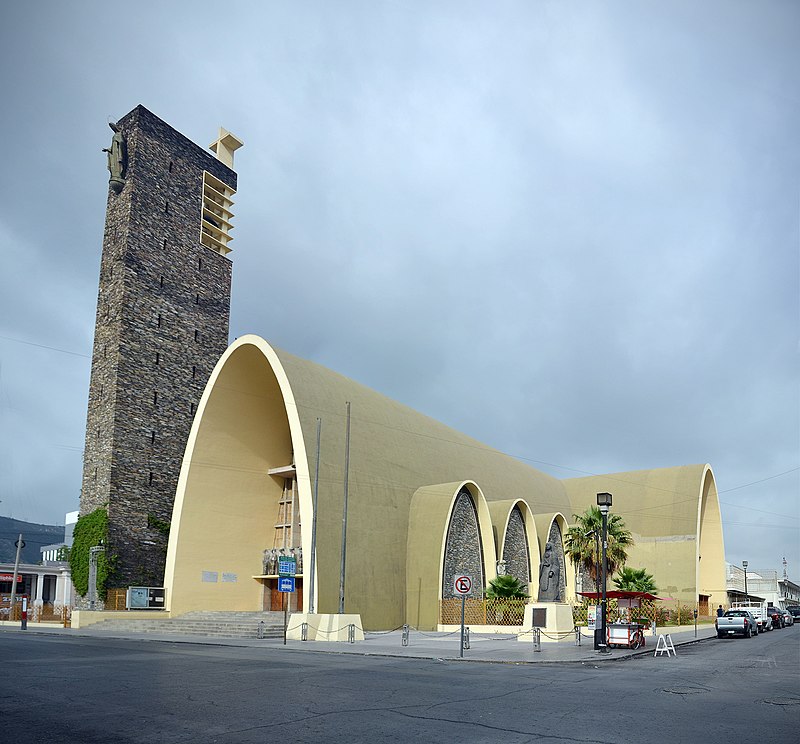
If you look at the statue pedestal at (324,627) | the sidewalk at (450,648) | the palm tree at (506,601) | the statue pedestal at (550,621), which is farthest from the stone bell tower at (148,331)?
the statue pedestal at (550,621)

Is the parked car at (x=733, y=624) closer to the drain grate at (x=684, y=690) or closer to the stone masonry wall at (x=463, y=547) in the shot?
the stone masonry wall at (x=463, y=547)

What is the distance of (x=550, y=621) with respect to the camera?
1233 inches

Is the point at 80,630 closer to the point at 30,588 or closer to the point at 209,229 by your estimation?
the point at 209,229

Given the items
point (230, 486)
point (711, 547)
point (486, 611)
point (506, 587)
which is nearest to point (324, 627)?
point (486, 611)

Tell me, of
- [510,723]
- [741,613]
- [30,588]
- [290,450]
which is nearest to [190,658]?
[510,723]

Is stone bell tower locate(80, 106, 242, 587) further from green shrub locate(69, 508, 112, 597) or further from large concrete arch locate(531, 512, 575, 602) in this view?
large concrete arch locate(531, 512, 575, 602)

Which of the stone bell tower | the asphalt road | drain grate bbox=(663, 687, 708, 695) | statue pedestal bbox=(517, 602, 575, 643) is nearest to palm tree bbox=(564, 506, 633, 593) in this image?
statue pedestal bbox=(517, 602, 575, 643)

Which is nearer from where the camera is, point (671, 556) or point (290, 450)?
point (290, 450)

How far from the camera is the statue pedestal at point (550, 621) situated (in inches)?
1219

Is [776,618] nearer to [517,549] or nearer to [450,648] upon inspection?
[517,549]

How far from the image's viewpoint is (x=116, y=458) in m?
38.2

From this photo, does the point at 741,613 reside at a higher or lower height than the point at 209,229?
lower

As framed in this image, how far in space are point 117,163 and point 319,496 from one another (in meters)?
22.1

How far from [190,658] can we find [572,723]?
11.9m
